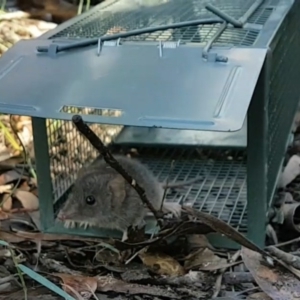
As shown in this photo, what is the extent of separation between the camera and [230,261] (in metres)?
2.29

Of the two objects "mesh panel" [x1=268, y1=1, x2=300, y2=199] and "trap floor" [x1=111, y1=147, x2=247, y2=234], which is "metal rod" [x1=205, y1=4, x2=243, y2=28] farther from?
"trap floor" [x1=111, y1=147, x2=247, y2=234]

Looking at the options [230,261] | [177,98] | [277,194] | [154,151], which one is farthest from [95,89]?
[154,151]

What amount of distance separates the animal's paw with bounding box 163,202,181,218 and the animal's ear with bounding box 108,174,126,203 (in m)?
0.19

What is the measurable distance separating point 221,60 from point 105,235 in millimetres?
795

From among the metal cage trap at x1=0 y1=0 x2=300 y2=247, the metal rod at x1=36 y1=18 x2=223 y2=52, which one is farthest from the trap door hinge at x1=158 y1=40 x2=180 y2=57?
the metal rod at x1=36 y1=18 x2=223 y2=52

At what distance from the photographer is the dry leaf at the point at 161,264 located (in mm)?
2217

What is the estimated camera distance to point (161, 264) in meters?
2.24

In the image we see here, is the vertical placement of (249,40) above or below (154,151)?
above

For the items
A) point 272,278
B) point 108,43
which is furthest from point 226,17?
point 272,278

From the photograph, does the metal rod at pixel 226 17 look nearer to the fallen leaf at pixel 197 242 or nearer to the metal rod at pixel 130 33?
the metal rod at pixel 130 33

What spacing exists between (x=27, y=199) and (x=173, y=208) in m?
0.57

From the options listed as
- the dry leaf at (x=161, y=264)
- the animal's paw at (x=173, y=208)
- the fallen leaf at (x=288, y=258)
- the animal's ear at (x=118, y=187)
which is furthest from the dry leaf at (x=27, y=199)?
the fallen leaf at (x=288, y=258)

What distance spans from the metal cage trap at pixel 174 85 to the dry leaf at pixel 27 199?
0.37 feet

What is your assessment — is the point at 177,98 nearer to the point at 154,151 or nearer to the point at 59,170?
the point at 59,170
